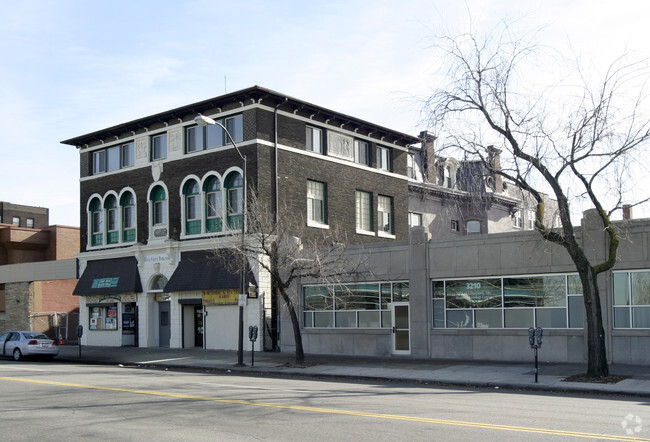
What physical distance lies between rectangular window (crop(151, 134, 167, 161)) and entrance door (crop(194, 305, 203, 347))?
790 cm

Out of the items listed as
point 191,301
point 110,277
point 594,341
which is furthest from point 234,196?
point 594,341

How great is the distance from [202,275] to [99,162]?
11480 mm

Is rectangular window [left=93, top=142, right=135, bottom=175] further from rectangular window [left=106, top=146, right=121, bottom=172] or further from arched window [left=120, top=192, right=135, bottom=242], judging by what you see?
arched window [left=120, top=192, right=135, bottom=242]

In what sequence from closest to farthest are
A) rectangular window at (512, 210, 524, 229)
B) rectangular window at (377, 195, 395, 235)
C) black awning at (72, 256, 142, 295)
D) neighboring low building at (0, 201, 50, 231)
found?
black awning at (72, 256, 142, 295), rectangular window at (377, 195, 395, 235), rectangular window at (512, 210, 524, 229), neighboring low building at (0, 201, 50, 231)

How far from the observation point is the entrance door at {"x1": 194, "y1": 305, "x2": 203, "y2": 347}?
33438mm

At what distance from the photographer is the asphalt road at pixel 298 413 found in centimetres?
1006

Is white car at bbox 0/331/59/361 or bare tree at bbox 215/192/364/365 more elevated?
bare tree at bbox 215/192/364/365

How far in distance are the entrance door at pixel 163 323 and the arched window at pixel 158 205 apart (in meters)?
4.24

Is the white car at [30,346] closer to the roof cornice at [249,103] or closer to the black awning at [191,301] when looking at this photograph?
the black awning at [191,301]

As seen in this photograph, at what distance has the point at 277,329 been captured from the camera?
29828mm

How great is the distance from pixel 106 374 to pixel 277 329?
954 cm

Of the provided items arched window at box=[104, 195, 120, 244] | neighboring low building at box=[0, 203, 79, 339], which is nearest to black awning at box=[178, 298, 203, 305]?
arched window at box=[104, 195, 120, 244]

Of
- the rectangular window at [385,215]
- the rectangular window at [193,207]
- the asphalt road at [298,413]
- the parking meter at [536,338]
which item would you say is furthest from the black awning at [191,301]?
the parking meter at [536,338]

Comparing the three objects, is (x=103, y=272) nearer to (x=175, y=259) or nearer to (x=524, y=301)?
(x=175, y=259)
